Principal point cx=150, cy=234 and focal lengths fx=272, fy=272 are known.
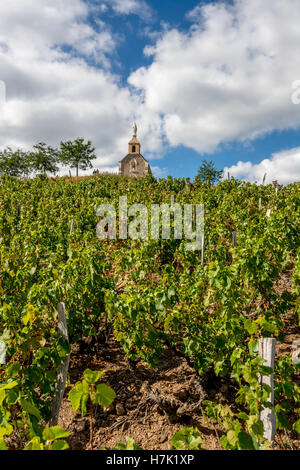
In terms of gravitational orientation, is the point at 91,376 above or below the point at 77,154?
below

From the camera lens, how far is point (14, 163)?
43.8 metres

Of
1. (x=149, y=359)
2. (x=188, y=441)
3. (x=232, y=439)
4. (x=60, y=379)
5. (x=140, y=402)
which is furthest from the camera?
(x=149, y=359)

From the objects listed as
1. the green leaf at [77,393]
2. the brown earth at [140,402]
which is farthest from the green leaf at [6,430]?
the brown earth at [140,402]

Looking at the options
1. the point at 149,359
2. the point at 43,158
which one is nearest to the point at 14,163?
the point at 43,158

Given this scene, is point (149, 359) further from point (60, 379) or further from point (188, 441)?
point (188, 441)

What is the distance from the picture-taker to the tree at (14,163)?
4327 centimetres

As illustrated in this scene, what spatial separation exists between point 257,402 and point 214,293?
117 cm

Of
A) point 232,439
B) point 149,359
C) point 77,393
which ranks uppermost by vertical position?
point 77,393

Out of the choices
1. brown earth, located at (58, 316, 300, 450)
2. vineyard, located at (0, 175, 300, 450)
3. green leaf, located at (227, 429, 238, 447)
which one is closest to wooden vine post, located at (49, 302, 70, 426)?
vineyard, located at (0, 175, 300, 450)

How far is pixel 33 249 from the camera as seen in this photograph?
15.7ft

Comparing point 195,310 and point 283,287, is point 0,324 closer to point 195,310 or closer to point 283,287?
point 195,310

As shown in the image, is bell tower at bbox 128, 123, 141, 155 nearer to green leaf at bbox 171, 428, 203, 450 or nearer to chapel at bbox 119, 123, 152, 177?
chapel at bbox 119, 123, 152, 177
